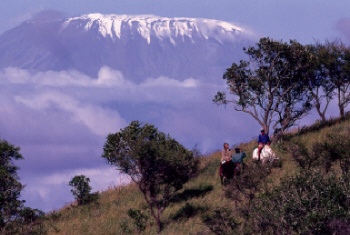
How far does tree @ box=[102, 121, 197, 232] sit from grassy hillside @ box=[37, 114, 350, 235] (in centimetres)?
134

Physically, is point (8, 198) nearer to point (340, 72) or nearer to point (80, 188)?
point (80, 188)

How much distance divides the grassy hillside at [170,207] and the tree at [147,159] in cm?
134

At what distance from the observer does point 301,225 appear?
10375mm

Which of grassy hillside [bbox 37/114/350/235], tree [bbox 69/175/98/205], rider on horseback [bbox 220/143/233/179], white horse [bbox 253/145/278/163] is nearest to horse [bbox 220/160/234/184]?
rider on horseback [bbox 220/143/233/179]

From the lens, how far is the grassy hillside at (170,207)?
19.4m

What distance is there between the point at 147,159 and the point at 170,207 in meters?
4.43

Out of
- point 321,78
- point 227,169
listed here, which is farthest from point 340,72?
point 227,169

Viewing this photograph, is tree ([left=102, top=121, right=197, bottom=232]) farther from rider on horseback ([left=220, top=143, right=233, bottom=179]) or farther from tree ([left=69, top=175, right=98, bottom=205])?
tree ([left=69, top=175, right=98, bottom=205])

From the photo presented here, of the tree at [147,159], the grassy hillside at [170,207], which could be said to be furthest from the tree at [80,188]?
the tree at [147,159]

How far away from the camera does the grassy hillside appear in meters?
19.4

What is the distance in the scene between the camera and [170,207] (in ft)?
72.8

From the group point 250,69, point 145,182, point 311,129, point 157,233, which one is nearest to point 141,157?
point 145,182

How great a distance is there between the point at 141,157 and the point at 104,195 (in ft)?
34.7

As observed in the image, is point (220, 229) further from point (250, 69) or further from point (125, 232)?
point (250, 69)
